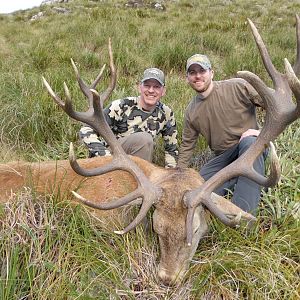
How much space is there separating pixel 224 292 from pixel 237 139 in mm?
2543

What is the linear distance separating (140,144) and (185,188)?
5.62ft

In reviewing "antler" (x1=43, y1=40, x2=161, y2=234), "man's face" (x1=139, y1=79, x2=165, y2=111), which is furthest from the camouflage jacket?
"antler" (x1=43, y1=40, x2=161, y2=234)

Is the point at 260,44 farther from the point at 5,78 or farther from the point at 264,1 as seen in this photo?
the point at 264,1

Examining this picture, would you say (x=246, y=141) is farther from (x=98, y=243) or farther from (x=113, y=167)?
(x=98, y=243)

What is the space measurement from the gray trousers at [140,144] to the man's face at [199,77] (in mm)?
836

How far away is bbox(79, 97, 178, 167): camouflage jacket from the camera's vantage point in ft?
18.5

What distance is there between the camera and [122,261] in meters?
3.39

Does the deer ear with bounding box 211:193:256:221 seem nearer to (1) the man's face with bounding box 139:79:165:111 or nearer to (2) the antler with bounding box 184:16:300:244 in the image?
(2) the antler with bounding box 184:16:300:244

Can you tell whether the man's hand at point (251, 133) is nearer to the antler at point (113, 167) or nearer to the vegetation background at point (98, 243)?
the vegetation background at point (98, 243)

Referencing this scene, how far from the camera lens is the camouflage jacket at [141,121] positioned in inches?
222

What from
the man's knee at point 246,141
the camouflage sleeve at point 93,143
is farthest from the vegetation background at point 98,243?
the camouflage sleeve at point 93,143

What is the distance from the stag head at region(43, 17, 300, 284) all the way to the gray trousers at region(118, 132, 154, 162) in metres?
1.21

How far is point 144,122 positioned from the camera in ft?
18.8

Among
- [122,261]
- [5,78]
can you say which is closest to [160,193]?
[122,261]
